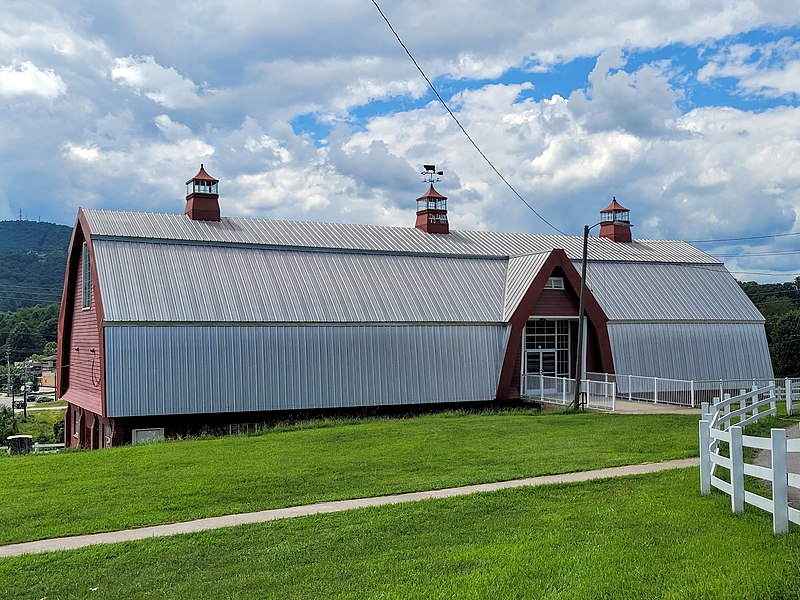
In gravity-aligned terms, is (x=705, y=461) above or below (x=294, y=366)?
below

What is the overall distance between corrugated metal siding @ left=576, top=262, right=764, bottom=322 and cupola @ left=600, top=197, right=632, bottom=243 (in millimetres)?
5517

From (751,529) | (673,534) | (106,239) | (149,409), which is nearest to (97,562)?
(673,534)

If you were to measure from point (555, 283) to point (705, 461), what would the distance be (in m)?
24.9

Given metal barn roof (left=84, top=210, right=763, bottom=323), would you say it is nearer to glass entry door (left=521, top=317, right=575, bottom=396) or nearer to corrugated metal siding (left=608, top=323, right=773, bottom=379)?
corrugated metal siding (left=608, top=323, right=773, bottom=379)

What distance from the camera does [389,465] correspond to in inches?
716

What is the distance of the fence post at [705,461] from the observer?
42.5 ft

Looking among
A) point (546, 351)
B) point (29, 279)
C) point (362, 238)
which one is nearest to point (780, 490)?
point (546, 351)

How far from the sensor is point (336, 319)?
32.6 metres

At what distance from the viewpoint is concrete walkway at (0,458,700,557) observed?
12.1 meters

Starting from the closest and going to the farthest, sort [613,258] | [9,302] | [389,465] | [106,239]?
[389,465]
[106,239]
[613,258]
[9,302]

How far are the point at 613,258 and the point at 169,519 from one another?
33.9 meters

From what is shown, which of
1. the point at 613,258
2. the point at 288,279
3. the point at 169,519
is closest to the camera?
the point at 169,519

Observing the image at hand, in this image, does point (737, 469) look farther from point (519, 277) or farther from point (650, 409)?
point (519, 277)

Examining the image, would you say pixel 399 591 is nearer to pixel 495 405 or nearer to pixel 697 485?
pixel 697 485
